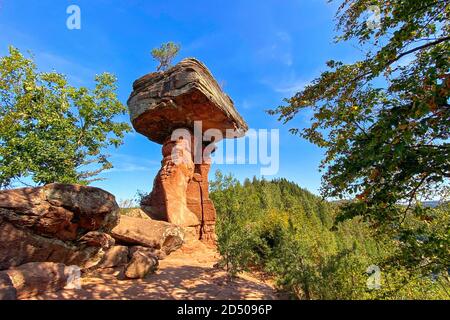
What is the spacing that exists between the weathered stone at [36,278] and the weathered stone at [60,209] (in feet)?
3.63

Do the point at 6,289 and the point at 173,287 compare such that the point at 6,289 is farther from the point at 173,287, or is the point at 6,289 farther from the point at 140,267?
the point at 173,287

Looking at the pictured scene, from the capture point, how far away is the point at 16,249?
5785mm

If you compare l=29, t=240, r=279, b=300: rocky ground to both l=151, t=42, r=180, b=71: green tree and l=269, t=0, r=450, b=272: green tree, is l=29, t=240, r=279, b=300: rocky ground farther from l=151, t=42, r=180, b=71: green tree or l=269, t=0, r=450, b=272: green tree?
l=151, t=42, r=180, b=71: green tree

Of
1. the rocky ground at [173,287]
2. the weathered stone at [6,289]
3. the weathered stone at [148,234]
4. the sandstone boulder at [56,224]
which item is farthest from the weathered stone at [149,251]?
the weathered stone at [6,289]

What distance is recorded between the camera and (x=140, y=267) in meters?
6.82

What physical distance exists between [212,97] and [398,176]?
1065cm

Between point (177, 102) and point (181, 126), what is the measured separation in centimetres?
176

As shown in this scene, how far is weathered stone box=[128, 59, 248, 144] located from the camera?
1283 cm

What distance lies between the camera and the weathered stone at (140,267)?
6660mm

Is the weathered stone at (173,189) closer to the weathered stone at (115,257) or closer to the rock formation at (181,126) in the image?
the rock formation at (181,126)

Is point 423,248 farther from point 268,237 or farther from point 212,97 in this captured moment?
point 212,97

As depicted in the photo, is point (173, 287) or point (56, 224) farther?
point (56, 224)

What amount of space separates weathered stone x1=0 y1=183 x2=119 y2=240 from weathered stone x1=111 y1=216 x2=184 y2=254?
1037 mm

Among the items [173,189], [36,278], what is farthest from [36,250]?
[173,189]
